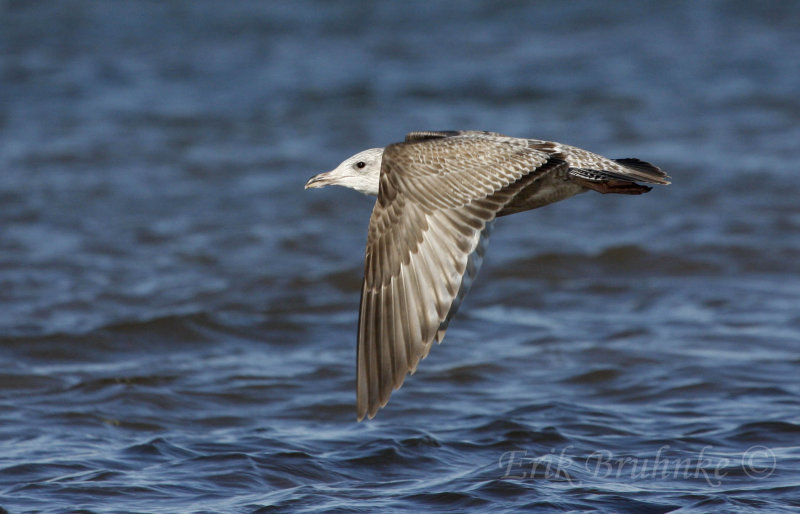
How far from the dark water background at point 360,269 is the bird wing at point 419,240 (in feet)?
2.08

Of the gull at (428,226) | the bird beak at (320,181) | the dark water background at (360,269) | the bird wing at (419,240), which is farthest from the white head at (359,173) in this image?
the dark water background at (360,269)

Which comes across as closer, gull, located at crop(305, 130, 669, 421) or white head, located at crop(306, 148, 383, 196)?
gull, located at crop(305, 130, 669, 421)

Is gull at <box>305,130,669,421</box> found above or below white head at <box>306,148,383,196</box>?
below

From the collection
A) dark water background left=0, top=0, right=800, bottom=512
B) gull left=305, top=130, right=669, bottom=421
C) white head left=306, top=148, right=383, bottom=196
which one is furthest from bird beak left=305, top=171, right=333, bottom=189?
dark water background left=0, top=0, right=800, bottom=512

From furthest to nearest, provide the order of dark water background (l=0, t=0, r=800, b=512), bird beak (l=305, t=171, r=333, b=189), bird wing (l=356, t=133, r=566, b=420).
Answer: bird beak (l=305, t=171, r=333, b=189) < dark water background (l=0, t=0, r=800, b=512) < bird wing (l=356, t=133, r=566, b=420)

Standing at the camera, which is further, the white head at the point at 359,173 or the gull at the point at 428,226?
the white head at the point at 359,173

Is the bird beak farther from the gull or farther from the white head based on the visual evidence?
the gull

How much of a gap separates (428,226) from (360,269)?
142 inches

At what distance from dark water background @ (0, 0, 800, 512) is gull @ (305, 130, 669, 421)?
2.08 feet

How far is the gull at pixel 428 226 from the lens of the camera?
14.4 feet

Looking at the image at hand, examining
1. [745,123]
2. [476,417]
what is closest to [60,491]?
[476,417]

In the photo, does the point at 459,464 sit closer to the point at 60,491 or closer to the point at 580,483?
the point at 580,483

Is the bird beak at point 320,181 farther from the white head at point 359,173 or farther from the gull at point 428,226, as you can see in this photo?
the gull at point 428,226

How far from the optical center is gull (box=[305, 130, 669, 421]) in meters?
4.38
